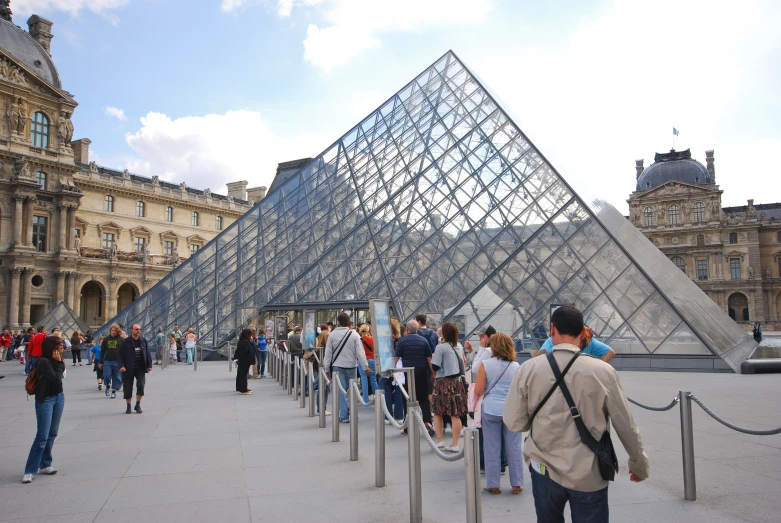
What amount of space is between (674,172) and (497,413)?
7268cm

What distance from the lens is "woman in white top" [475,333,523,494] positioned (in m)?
4.75

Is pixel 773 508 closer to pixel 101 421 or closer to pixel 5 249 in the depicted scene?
pixel 101 421

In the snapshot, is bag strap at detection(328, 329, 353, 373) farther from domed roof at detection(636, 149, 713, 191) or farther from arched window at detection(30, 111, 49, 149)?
domed roof at detection(636, 149, 713, 191)

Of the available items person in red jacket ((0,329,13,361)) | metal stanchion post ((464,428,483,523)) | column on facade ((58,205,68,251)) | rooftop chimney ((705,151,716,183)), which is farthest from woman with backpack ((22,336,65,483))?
rooftop chimney ((705,151,716,183))

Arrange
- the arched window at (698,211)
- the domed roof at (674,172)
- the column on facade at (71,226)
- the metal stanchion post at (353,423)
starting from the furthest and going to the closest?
the domed roof at (674,172)
the arched window at (698,211)
the column on facade at (71,226)
the metal stanchion post at (353,423)

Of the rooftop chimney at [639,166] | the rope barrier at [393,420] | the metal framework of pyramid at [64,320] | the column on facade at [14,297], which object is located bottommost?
the rope barrier at [393,420]

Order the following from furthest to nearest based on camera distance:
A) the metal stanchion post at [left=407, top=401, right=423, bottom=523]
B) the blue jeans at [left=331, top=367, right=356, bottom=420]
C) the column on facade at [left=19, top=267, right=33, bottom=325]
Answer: the column on facade at [left=19, top=267, right=33, bottom=325] < the blue jeans at [left=331, top=367, right=356, bottom=420] < the metal stanchion post at [left=407, top=401, right=423, bottom=523]

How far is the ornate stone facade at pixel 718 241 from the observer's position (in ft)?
209

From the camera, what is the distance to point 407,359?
688cm

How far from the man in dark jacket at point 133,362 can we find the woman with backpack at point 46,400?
347 centimetres

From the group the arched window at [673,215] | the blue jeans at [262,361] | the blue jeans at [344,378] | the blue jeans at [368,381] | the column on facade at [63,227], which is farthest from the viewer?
the arched window at [673,215]

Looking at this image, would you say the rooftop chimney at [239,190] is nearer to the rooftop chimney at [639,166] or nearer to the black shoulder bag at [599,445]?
the rooftop chimney at [639,166]

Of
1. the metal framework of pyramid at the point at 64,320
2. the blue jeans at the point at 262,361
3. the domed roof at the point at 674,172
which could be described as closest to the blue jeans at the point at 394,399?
the blue jeans at the point at 262,361

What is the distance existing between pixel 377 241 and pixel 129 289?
35.7 m
